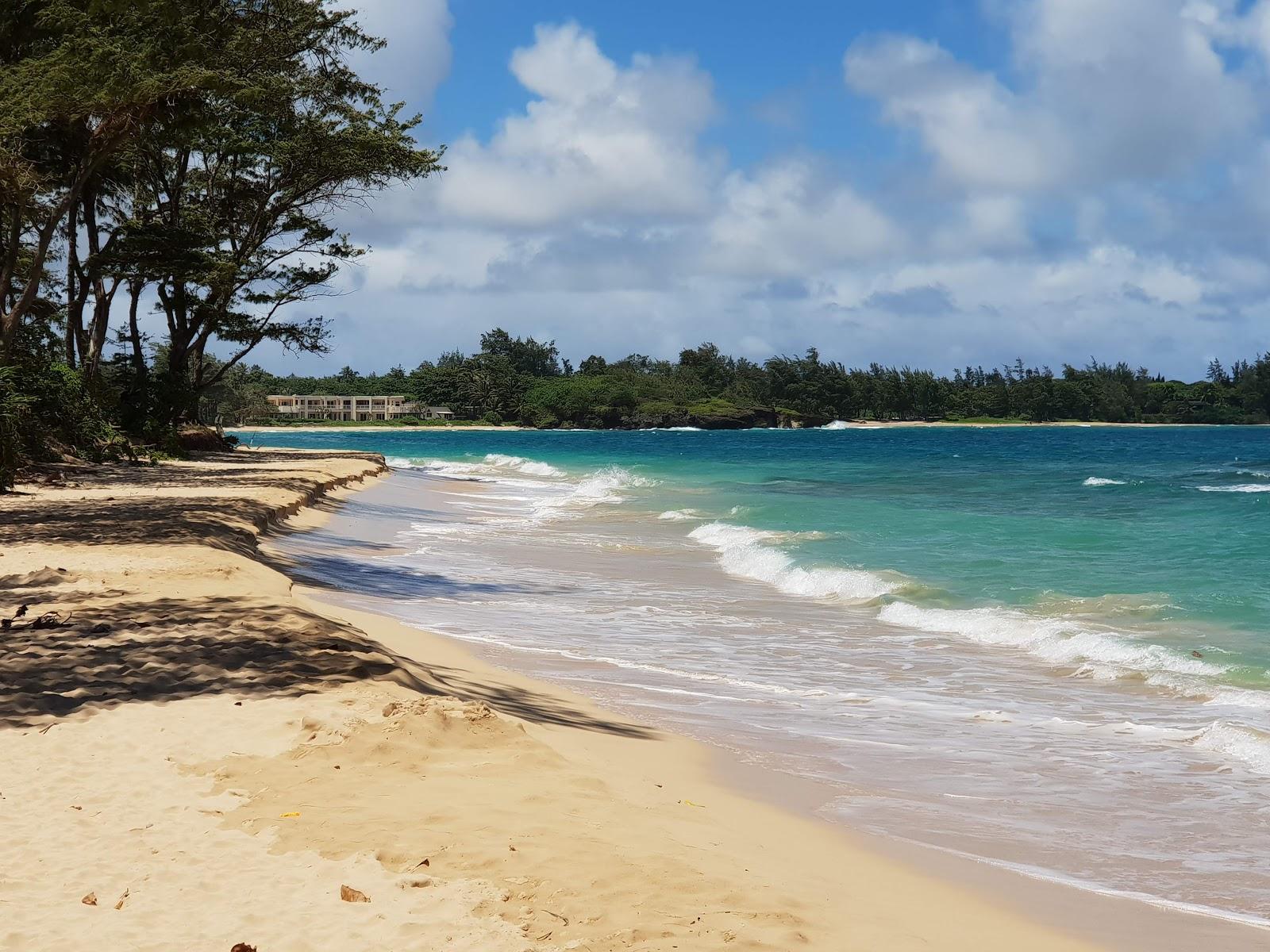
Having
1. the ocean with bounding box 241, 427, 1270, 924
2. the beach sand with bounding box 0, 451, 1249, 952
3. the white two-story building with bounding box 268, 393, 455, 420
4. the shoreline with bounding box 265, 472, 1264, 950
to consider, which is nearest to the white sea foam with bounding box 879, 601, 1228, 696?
the ocean with bounding box 241, 427, 1270, 924

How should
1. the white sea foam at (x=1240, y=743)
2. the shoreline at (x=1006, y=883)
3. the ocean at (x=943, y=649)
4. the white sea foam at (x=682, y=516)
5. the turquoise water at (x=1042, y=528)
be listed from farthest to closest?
the white sea foam at (x=682, y=516) < the turquoise water at (x=1042, y=528) < the white sea foam at (x=1240, y=743) < the ocean at (x=943, y=649) < the shoreline at (x=1006, y=883)

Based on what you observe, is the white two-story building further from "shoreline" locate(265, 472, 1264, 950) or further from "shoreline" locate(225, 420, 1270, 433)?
"shoreline" locate(265, 472, 1264, 950)

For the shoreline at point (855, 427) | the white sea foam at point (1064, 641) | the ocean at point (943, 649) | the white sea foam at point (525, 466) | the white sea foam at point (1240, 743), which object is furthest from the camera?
the shoreline at point (855, 427)

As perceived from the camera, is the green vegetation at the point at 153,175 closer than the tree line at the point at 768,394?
Yes

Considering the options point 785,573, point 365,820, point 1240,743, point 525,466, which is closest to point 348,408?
point 525,466

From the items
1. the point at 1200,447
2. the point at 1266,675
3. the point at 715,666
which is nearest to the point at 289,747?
the point at 715,666

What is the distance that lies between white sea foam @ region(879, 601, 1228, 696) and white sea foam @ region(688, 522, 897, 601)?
1.38 m

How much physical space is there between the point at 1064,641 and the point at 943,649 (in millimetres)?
1201

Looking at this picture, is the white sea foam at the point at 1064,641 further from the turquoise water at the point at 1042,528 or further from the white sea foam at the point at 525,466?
the white sea foam at the point at 525,466

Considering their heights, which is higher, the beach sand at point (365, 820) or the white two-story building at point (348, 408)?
the white two-story building at point (348, 408)

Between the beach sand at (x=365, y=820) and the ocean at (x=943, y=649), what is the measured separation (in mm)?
961

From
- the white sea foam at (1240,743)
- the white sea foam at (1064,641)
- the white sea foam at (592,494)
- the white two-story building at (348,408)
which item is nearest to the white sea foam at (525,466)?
the white sea foam at (592,494)

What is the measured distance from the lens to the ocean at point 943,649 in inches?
239

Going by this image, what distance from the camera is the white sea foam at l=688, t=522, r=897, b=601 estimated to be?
14.9m
